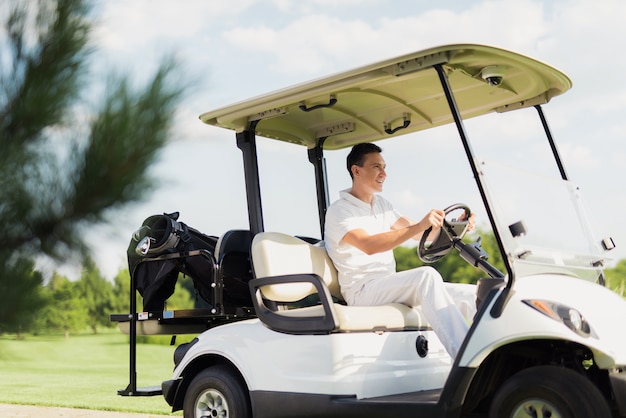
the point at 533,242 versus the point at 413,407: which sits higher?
the point at 533,242

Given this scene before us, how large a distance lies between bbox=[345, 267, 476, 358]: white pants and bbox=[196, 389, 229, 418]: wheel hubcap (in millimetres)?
722

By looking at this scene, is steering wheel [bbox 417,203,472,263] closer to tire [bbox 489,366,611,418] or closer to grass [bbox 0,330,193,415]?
tire [bbox 489,366,611,418]

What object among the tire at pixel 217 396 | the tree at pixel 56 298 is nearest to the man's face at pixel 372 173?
the tire at pixel 217 396

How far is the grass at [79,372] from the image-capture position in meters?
4.89

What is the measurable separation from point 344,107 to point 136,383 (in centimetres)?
169

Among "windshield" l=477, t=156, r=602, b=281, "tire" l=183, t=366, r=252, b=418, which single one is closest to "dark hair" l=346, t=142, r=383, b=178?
"windshield" l=477, t=156, r=602, b=281

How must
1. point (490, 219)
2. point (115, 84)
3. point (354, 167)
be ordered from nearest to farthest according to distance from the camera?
point (490, 219) → point (354, 167) → point (115, 84)

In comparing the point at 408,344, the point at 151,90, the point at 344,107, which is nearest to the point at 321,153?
the point at 344,107

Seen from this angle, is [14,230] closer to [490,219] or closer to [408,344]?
[408,344]

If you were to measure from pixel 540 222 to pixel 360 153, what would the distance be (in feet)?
3.17

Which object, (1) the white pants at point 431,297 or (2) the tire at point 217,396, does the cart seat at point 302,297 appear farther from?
(2) the tire at point 217,396

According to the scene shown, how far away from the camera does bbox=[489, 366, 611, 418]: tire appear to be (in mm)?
2602

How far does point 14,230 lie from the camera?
4.37m

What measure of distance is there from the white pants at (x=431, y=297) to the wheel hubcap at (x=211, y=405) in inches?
28.4
